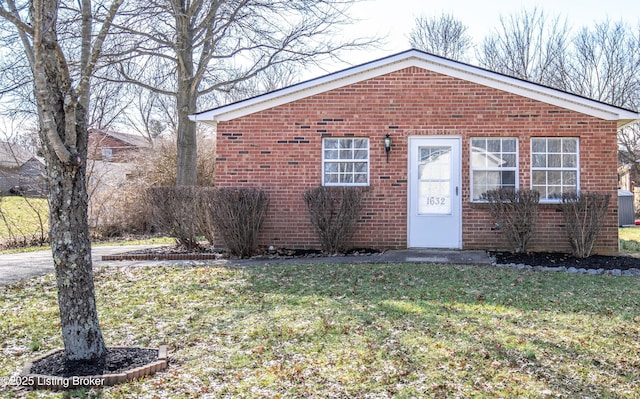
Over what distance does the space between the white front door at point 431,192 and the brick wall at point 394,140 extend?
0.18m

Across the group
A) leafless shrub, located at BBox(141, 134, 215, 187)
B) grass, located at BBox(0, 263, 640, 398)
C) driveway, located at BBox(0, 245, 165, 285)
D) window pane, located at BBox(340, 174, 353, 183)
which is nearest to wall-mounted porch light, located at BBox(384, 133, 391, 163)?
window pane, located at BBox(340, 174, 353, 183)

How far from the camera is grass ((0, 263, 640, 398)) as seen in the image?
429 centimetres

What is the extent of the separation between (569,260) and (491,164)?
2.55m

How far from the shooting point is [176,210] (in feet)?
39.5

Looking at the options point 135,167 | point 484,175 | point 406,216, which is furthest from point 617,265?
point 135,167

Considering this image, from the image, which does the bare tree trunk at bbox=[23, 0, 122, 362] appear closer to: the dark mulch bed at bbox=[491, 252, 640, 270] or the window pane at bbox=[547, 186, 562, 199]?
the dark mulch bed at bbox=[491, 252, 640, 270]

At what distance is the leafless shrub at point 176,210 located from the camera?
12.0 meters

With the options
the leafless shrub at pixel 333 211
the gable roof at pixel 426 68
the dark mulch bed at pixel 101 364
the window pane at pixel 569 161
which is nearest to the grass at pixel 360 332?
the dark mulch bed at pixel 101 364

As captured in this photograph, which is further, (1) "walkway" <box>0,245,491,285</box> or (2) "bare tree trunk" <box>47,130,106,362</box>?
(1) "walkway" <box>0,245,491,285</box>

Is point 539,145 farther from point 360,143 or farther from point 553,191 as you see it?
point 360,143

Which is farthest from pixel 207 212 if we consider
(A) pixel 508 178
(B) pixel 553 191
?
(B) pixel 553 191

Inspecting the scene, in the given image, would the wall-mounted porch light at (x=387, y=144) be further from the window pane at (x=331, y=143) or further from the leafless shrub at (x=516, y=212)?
the leafless shrub at (x=516, y=212)

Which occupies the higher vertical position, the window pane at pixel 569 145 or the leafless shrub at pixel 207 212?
the window pane at pixel 569 145

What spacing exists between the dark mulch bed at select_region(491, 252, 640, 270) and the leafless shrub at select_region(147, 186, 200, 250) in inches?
241
